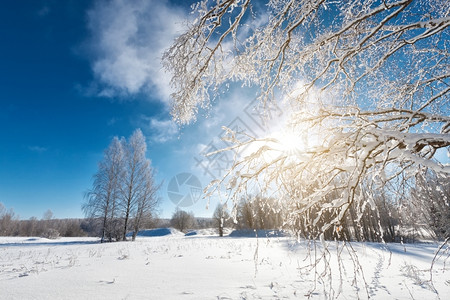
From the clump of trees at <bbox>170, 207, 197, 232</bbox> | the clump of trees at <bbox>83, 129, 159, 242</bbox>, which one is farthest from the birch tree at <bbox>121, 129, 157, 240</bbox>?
the clump of trees at <bbox>170, 207, 197, 232</bbox>

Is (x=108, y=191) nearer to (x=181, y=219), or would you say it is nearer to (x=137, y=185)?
(x=137, y=185)

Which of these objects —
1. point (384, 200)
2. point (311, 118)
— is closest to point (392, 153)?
point (311, 118)

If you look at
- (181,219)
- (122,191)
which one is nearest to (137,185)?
(122,191)

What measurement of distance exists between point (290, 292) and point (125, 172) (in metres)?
15.5

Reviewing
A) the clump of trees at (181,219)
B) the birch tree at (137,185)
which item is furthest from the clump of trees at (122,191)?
the clump of trees at (181,219)

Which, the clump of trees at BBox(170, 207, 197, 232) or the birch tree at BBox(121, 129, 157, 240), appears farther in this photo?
the clump of trees at BBox(170, 207, 197, 232)

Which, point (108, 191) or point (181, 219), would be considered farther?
point (181, 219)

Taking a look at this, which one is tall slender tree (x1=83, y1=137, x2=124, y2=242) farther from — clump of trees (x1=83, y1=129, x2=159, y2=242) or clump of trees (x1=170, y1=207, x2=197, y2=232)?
clump of trees (x1=170, y1=207, x2=197, y2=232)

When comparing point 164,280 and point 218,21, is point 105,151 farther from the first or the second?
point 218,21

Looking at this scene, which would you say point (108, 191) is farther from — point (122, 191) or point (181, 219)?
point (181, 219)

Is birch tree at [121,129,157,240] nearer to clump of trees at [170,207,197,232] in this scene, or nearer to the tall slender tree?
the tall slender tree

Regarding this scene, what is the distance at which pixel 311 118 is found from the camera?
186 centimetres

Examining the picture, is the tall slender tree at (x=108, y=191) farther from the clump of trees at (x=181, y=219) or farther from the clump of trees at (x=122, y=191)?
the clump of trees at (x=181, y=219)

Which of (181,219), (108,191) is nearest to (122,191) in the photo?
(108,191)
